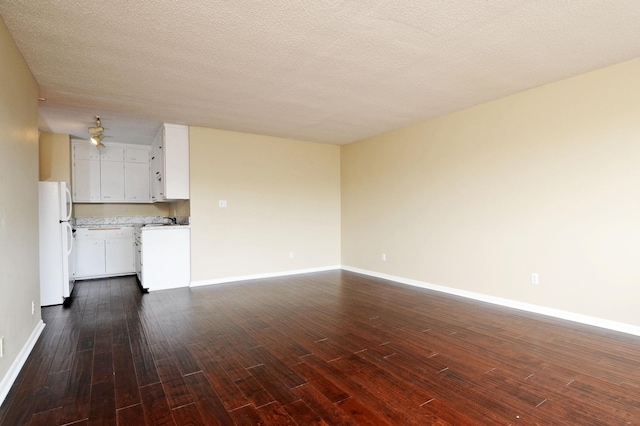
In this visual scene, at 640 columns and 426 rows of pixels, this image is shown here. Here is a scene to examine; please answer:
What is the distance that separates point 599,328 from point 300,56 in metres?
3.69

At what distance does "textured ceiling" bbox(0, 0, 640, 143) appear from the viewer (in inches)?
83.7

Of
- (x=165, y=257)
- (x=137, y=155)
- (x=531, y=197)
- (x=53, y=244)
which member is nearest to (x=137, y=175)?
(x=137, y=155)

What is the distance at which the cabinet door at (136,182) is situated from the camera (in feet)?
20.3

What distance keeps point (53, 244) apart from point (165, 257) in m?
1.30

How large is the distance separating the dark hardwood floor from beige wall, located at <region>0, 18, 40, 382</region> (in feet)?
1.21

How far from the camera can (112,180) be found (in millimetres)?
6059

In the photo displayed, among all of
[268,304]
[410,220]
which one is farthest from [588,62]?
[268,304]

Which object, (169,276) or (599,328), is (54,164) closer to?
(169,276)

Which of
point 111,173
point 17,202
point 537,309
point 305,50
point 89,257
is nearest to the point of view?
point 17,202

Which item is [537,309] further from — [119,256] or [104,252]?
[104,252]

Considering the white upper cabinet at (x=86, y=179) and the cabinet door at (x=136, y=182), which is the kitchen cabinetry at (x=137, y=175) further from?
the white upper cabinet at (x=86, y=179)

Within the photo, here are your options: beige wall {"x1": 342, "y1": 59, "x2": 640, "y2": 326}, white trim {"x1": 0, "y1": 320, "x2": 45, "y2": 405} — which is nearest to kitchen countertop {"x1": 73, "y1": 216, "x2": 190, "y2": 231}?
white trim {"x1": 0, "y1": 320, "x2": 45, "y2": 405}

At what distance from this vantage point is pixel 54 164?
17.8 feet

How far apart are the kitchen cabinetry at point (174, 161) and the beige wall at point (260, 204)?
0.34 feet
